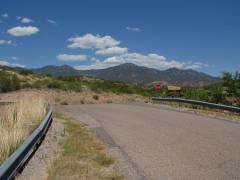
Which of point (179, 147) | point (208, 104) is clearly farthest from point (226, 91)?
point (179, 147)

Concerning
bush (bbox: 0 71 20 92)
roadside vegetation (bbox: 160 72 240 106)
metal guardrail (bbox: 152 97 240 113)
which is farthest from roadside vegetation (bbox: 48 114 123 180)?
bush (bbox: 0 71 20 92)

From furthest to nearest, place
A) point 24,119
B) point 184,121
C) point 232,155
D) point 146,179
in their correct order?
point 184,121
point 24,119
point 232,155
point 146,179

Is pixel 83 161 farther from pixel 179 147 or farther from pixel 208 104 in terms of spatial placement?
pixel 208 104

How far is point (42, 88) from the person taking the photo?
40.5m

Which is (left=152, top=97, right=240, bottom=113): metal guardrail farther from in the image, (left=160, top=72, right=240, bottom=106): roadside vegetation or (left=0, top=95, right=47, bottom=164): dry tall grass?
(left=0, top=95, right=47, bottom=164): dry tall grass

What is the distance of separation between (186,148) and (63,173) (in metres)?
3.76

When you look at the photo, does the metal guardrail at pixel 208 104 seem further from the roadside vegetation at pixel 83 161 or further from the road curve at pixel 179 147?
the roadside vegetation at pixel 83 161

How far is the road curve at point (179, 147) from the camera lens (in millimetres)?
7631

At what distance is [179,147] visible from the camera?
404 inches

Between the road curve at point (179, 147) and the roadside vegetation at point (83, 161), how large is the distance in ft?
1.62

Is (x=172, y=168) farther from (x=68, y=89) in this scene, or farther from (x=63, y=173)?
(x=68, y=89)

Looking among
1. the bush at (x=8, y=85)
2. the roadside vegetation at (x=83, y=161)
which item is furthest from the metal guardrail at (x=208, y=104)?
the bush at (x=8, y=85)

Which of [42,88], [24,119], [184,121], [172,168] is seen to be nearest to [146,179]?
[172,168]

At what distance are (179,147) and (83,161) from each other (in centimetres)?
279
